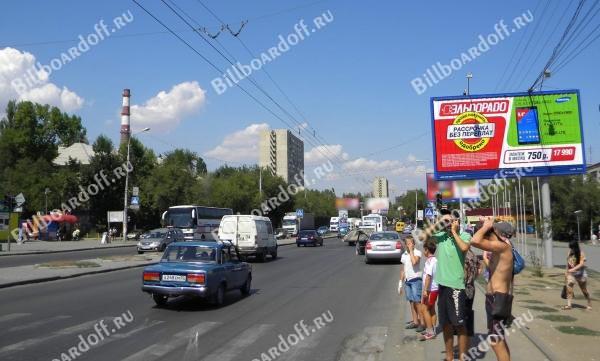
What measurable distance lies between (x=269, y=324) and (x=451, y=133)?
16718mm

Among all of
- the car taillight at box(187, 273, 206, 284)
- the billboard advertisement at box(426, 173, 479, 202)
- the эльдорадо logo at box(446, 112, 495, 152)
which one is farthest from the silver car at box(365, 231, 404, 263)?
the car taillight at box(187, 273, 206, 284)

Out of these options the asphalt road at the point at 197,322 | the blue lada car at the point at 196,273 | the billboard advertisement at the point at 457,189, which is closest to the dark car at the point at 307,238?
the billboard advertisement at the point at 457,189

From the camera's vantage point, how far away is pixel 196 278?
11531mm

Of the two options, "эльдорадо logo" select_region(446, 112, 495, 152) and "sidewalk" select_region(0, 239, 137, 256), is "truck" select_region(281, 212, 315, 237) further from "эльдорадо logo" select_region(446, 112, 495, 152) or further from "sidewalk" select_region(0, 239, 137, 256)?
"эльдорадо logo" select_region(446, 112, 495, 152)

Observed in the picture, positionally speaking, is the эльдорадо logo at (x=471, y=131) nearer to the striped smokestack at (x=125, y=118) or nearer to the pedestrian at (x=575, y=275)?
the pedestrian at (x=575, y=275)

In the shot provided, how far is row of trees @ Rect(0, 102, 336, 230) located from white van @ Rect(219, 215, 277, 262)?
124ft

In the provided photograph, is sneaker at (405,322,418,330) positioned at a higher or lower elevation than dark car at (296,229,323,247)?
lower

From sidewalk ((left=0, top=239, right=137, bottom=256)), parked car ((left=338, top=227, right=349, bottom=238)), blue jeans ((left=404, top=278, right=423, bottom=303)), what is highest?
parked car ((left=338, top=227, right=349, bottom=238))

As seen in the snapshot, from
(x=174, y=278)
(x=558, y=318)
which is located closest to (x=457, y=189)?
(x=558, y=318)

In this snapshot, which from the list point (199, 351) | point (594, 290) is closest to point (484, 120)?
point (594, 290)

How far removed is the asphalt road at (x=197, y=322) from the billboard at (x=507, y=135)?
9.53 meters

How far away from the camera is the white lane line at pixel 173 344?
7.49m

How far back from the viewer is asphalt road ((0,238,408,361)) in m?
7.83

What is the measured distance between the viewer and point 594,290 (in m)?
14.5
